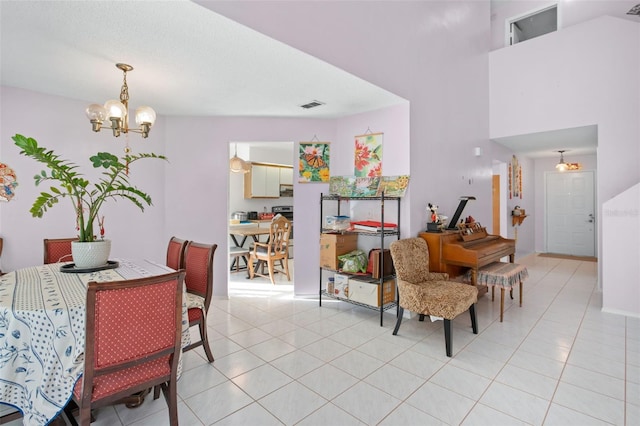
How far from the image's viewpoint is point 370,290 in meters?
3.47

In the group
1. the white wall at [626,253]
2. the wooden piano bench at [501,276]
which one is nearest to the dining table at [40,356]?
the wooden piano bench at [501,276]

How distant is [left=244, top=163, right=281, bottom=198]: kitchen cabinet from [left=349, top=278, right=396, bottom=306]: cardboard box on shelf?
419 centimetres

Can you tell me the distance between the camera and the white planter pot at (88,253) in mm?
2246

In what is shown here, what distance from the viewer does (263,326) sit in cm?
332

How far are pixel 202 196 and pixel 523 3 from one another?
636cm

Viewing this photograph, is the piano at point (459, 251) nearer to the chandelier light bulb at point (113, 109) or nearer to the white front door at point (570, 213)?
the chandelier light bulb at point (113, 109)

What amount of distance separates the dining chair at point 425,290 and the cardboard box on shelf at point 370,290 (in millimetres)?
357

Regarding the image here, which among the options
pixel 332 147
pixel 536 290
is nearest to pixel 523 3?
pixel 332 147

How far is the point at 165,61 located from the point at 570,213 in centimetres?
848

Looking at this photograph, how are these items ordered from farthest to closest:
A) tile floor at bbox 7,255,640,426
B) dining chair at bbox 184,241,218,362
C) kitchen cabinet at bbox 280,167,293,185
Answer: kitchen cabinet at bbox 280,167,293,185 < dining chair at bbox 184,241,218,362 < tile floor at bbox 7,255,640,426

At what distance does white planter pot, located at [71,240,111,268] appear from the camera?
225 cm

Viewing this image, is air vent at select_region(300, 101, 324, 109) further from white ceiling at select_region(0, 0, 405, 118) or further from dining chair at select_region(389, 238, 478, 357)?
dining chair at select_region(389, 238, 478, 357)

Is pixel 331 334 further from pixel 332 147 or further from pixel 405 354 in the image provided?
pixel 332 147

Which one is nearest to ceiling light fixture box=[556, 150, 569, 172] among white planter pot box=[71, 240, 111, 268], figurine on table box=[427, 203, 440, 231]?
figurine on table box=[427, 203, 440, 231]
